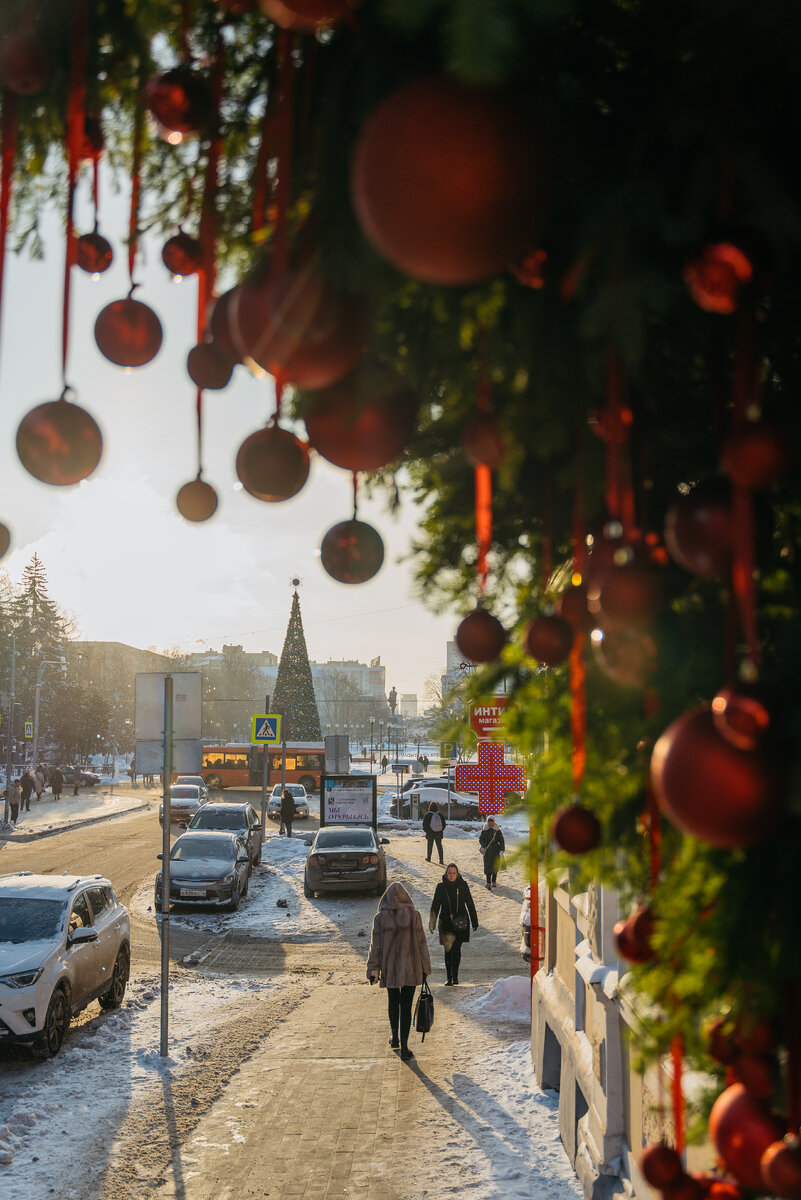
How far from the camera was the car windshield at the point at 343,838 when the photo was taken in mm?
20547

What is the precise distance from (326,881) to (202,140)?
19.6 metres

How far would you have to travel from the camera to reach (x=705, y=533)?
1085 mm

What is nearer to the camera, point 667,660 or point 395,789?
point 667,660

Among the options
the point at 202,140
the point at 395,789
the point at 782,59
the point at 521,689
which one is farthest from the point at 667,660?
the point at 395,789

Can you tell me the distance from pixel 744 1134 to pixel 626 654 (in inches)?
23.5

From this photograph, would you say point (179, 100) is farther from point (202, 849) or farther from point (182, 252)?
point (202, 849)

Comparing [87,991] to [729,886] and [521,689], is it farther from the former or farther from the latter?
[729,886]

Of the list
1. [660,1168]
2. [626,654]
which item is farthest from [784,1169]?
[626,654]

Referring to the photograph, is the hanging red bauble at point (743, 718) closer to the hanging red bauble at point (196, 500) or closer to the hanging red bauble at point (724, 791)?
the hanging red bauble at point (724, 791)

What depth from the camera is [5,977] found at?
31.8ft

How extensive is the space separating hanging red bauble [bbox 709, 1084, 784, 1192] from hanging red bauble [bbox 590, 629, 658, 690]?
53cm

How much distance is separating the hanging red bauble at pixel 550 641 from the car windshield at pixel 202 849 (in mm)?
18727

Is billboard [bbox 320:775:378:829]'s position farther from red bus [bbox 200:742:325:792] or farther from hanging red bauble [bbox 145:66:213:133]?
hanging red bauble [bbox 145:66:213:133]

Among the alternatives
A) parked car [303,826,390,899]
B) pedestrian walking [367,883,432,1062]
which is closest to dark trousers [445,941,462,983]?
pedestrian walking [367,883,432,1062]
